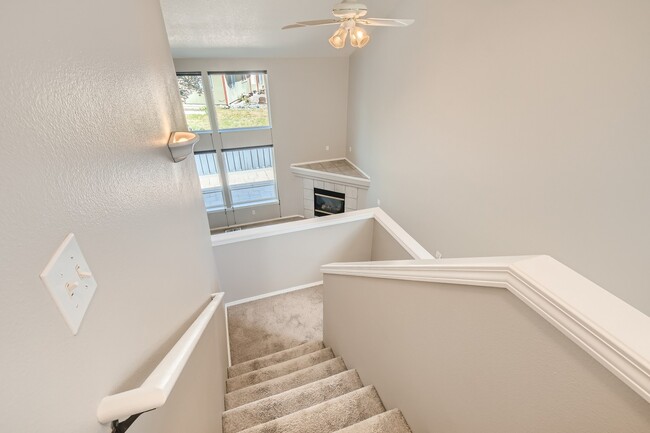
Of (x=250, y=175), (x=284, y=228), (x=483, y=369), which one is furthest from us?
(x=250, y=175)

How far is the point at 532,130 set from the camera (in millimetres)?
2463

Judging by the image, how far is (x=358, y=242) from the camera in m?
3.82

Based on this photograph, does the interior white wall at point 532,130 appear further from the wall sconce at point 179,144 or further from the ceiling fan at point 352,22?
the wall sconce at point 179,144

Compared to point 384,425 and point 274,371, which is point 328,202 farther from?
point 384,425

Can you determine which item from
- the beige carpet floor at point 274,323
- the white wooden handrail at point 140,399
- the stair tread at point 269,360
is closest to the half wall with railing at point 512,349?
the white wooden handrail at point 140,399

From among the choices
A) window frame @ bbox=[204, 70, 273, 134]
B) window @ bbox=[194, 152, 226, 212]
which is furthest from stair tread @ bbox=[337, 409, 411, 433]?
window frame @ bbox=[204, 70, 273, 134]

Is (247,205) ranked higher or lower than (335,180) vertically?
lower

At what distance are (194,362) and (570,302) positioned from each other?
1386 millimetres

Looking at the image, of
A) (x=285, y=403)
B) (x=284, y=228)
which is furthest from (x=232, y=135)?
(x=285, y=403)

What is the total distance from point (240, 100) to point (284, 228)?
443cm

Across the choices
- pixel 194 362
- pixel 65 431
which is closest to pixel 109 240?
pixel 65 431

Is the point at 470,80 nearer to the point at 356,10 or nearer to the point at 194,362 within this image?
the point at 356,10

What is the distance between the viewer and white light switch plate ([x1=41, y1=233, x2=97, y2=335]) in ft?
1.62

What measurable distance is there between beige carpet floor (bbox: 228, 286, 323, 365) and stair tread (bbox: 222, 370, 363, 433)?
1410 mm
